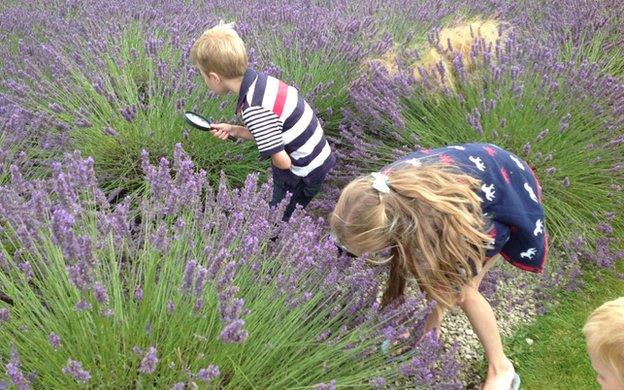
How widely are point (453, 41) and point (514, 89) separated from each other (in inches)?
42.3

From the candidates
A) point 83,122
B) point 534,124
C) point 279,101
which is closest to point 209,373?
point 279,101

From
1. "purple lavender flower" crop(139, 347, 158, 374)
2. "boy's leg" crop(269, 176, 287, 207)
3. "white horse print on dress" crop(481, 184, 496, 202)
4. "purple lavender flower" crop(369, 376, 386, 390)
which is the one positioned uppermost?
"white horse print on dress" crop(481, 184, 496, 202)

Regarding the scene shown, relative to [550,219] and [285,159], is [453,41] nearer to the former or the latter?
[550,219]

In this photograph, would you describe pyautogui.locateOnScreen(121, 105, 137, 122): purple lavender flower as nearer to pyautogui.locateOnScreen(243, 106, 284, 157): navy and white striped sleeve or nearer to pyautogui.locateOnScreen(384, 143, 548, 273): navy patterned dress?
pyautogui.locateOnScreen(243, 106, 284, 157): navy and white striped sleeve

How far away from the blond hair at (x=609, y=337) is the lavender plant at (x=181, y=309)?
1.37 feet

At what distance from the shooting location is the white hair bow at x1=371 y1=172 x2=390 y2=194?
64.8 inches

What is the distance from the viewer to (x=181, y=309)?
1502 mm

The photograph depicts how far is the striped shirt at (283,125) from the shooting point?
234 centimetres

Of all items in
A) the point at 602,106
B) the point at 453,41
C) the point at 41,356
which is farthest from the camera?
the point at 453,41

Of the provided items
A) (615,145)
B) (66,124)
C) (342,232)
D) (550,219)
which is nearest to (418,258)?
(342,232)

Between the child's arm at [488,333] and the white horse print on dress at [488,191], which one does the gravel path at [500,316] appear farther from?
the white horse print on dress at [488,191]

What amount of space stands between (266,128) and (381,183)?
32.2 inches

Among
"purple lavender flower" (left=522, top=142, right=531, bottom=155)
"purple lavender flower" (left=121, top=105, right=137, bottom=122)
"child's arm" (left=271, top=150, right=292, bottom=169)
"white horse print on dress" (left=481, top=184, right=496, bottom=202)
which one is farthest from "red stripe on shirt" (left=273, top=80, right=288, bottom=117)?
"purple lavender flower" (left=522, top=142, right=531, bottom=155)

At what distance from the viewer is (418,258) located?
66.4 inches
